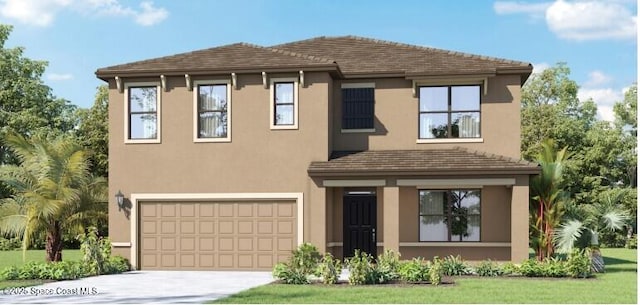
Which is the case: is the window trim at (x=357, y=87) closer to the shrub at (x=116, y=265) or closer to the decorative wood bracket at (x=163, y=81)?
the decorative wood bracket at (x=163, y=81)

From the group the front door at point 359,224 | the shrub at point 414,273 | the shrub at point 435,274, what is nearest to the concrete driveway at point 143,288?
the front door at point 359,224

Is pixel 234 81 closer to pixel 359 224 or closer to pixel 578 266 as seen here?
pixel 359 224

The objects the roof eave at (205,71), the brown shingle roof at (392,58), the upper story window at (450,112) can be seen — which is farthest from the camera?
the upper story window at (450,112)

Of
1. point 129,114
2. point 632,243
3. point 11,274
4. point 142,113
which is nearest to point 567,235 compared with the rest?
point 142,113

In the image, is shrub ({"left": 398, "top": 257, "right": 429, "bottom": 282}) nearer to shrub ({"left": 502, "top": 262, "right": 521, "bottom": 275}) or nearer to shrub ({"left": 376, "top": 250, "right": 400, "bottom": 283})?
shrub ({"left": 376, "top": 250, "right": 400, "bottom": 283})

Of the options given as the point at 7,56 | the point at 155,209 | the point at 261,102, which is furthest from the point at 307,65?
the point at 7,56

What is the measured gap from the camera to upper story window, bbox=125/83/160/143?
23.8m

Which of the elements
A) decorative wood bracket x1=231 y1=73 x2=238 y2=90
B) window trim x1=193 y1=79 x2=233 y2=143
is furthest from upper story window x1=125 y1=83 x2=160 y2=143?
decorative wood bracket x1=231 y1=73 x2=238 y2=90

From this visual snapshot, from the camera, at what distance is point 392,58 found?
25281 mm

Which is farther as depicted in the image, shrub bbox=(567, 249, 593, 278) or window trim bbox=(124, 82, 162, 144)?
window trim bbox=(124, 82, 162, 144)

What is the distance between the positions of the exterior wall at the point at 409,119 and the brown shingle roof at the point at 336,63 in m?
0.42

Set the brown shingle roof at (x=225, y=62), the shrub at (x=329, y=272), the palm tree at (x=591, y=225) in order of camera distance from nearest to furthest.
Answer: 1. the shrub at (x=329, y=272)
2. the palm tree at (x=591, y=225)
3. the brown shingle roof at (x=225, y=62)

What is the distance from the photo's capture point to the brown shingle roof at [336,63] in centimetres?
2308

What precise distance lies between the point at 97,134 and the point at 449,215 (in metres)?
23.5
